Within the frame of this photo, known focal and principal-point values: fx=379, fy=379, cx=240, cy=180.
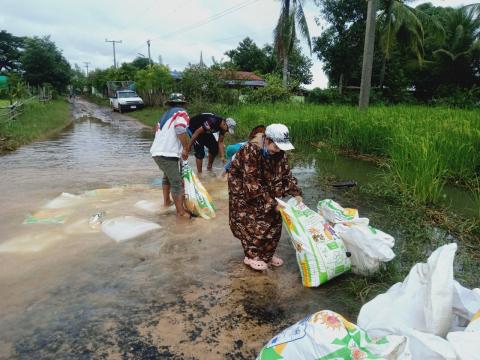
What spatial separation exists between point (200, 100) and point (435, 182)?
12.0 metres

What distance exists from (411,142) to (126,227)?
4068 millimetres

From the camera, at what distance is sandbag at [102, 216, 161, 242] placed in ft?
13.2

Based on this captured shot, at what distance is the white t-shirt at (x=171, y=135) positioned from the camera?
428cm

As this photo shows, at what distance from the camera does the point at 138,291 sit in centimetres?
294

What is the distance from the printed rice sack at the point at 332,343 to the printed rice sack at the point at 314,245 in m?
1.20

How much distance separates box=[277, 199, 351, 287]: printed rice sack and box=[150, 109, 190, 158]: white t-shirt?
71.2 inches

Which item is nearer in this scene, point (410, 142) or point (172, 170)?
point (172, 170)

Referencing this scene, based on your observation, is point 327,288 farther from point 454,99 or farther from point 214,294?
point 454,99

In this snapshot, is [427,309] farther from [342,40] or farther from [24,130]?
[342,40]

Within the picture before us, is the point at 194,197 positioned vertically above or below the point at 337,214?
below

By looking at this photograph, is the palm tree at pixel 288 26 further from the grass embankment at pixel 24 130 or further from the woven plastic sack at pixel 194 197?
the woven plastic sack at pixel 194 197

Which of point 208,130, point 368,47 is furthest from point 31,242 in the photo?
point 368,47

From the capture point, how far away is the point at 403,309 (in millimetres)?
1782

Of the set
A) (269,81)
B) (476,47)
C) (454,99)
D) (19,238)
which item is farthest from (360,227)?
(476,47)
